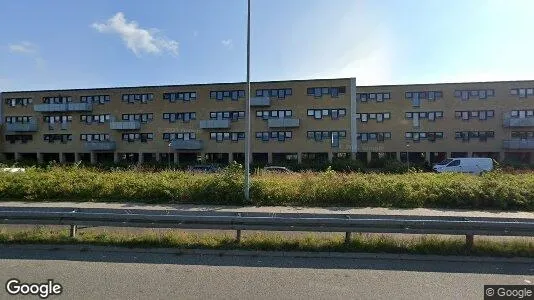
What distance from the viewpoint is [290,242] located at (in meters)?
6.45

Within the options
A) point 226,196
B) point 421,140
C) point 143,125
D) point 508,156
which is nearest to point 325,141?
point 421,140

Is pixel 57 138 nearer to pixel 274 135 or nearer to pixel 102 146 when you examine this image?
pixel 102 146

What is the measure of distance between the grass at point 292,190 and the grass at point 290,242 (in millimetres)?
5411

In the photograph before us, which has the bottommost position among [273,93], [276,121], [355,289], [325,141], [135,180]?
[355,289]

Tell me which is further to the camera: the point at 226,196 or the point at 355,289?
the point at 226,196

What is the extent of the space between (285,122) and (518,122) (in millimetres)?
27857

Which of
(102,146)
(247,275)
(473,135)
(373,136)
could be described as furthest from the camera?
(102,146)

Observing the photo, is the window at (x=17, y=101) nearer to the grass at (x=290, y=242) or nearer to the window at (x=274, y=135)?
the window at (x=274, y=135)

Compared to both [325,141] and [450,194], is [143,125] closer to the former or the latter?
[325,141]

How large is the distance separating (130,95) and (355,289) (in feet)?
162

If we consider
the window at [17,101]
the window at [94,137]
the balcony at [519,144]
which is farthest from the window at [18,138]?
the balcony at [519,144]

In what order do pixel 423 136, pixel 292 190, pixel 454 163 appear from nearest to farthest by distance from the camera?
pixel 292 190
pixel 454 163
pixel 423 136

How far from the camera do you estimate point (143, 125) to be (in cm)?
4741

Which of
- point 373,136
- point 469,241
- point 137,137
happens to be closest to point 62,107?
point 137,137
